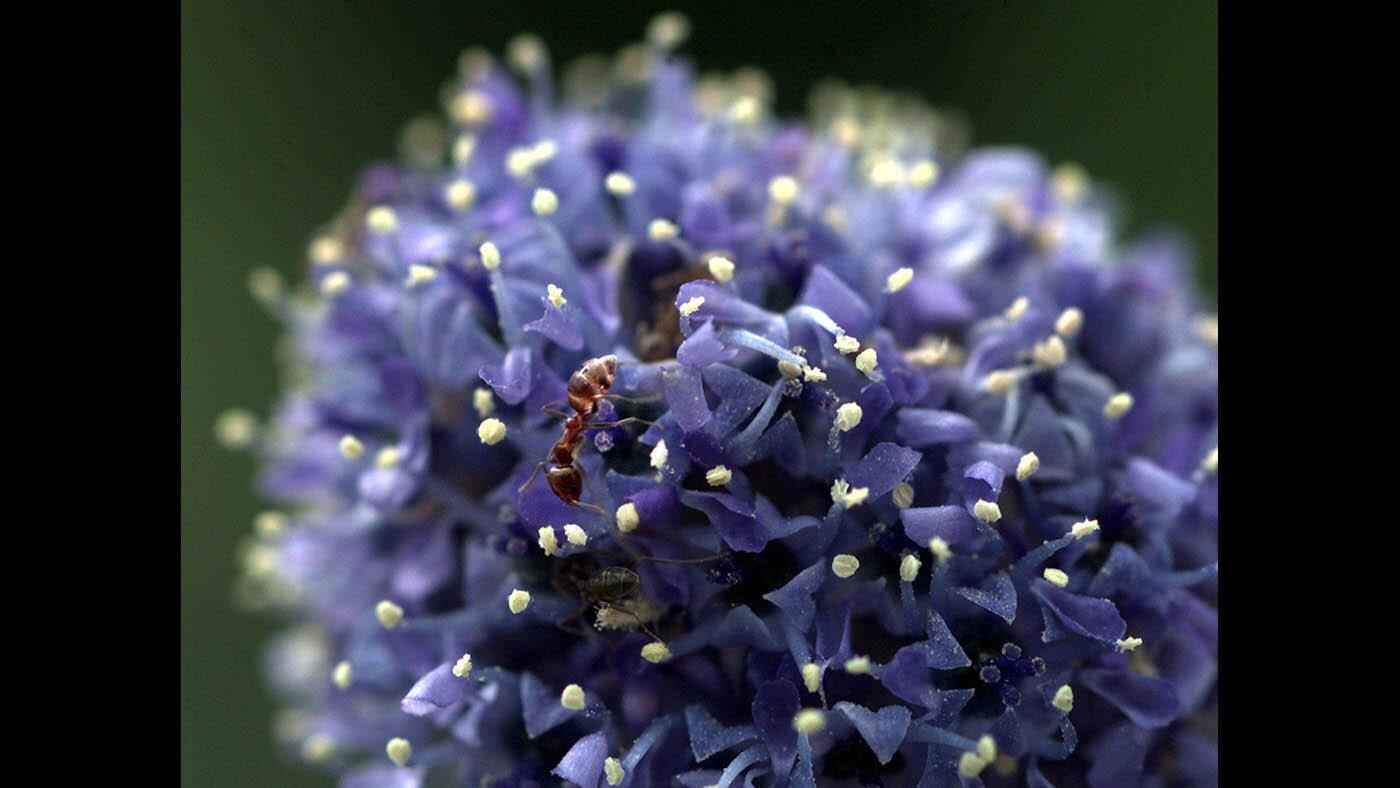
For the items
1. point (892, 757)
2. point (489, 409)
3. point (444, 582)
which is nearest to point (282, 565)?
point (444, 582)

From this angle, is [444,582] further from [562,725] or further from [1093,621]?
[1093,621]

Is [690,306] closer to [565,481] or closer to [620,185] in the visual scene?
[565,481]

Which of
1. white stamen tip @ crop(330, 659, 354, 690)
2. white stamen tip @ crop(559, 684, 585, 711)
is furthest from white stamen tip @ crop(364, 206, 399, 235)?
white stamen tip @ crop(559, 684, 585, 711)

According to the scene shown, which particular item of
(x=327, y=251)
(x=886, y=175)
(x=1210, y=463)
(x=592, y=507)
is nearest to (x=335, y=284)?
(x=327, y=251)

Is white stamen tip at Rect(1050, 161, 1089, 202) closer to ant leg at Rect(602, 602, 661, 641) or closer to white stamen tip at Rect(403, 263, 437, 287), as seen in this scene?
white stamen tip at Rect(403, 263, 437, 287)

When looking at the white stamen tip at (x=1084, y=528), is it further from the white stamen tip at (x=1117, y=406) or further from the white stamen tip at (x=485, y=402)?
the white stamen tip at (x=485, y=402)
